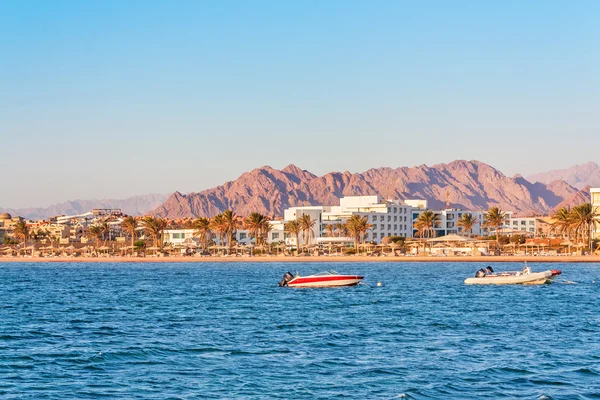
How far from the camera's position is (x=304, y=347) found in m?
38.8

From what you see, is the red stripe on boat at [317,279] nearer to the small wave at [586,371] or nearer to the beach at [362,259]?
the small wave at [586,371]

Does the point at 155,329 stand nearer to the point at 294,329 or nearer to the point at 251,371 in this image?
the point at 294,329

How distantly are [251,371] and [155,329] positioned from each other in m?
15.8

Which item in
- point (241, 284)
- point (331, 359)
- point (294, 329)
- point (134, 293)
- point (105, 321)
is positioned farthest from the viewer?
point (241, 284)

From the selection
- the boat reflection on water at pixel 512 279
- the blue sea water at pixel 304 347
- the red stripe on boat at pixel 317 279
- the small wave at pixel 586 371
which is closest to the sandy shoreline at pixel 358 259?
the boat reflection on water at pixel 512 279

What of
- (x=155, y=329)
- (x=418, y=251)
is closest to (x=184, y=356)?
(x=155, y=329)

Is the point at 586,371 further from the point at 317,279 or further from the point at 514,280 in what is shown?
the point at 317,279

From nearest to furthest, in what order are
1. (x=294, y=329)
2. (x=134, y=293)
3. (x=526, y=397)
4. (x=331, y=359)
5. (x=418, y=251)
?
(x=526, y=397), (x=331, y=359), (x=294, y=329), (x=134, y=293), (x=418, y=251)

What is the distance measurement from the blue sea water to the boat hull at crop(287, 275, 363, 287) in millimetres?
Answer: 15050

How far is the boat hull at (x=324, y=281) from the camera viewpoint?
3366 inches

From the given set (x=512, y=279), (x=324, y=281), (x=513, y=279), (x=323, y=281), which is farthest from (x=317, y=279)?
→ (x=513, y=279)

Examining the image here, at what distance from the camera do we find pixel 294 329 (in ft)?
152

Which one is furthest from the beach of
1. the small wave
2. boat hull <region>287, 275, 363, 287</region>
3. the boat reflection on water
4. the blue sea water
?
the small wave

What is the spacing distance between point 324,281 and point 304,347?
47110 mm
